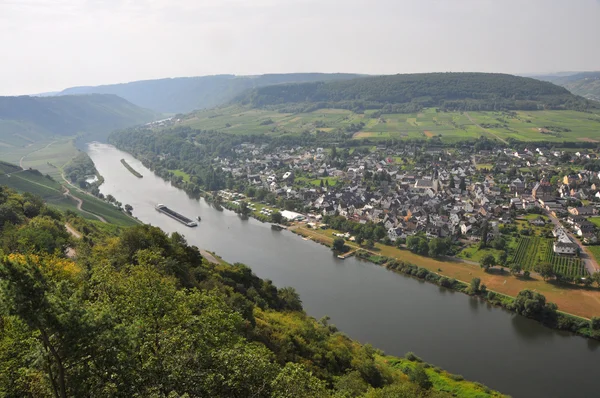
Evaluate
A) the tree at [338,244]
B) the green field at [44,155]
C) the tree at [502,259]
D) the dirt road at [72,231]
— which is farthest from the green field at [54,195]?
the tree at [502,259]

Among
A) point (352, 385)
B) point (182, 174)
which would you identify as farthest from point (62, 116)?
point (352, 385)

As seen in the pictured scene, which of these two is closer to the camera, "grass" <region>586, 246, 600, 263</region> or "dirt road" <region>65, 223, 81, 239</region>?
"dirt road" <region>65, 223, 81, 239</region>

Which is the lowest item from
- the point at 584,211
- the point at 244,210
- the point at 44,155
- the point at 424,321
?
A: the point at 424,321

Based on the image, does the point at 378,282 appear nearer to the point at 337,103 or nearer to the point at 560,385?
the point at 560,385

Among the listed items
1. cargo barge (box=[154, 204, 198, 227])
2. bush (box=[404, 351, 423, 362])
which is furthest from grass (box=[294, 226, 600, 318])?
cargo barge (box=[154, 204, 198, 227])

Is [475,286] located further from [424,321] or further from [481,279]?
[424,321]

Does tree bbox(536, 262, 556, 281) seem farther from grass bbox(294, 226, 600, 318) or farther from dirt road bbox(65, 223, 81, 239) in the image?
dirt road bbox(65, 223, 81, 239)
